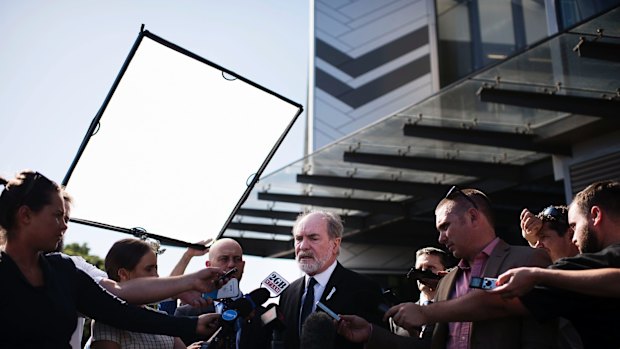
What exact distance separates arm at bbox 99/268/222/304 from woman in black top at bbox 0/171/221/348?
117mm

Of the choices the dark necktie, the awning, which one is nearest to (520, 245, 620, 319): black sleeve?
the dark necktie

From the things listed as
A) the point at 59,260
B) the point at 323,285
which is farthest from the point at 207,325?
the point at 323,285

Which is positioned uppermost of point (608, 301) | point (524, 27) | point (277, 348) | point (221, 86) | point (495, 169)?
point (524, 27)

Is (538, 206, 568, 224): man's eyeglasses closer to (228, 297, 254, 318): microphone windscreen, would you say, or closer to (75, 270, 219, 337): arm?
(228, 297, 254, 318): microphone windscreen

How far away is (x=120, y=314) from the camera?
8.34ft

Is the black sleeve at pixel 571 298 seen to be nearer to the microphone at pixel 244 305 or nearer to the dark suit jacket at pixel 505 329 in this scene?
the dark suit jacket at pixel 505 329

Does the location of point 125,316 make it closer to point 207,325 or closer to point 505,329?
point 207,325

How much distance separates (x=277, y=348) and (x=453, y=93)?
6.68 meters

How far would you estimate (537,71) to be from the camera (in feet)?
27.3

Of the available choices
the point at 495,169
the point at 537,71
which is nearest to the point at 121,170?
the point at 537,71

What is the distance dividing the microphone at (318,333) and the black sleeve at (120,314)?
0.49 metres

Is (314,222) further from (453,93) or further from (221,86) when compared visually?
(453,93)

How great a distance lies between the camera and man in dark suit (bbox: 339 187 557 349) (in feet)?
8.63

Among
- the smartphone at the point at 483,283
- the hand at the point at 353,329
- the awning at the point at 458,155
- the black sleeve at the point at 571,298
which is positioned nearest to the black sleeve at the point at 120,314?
the hand at the point at 353,329
